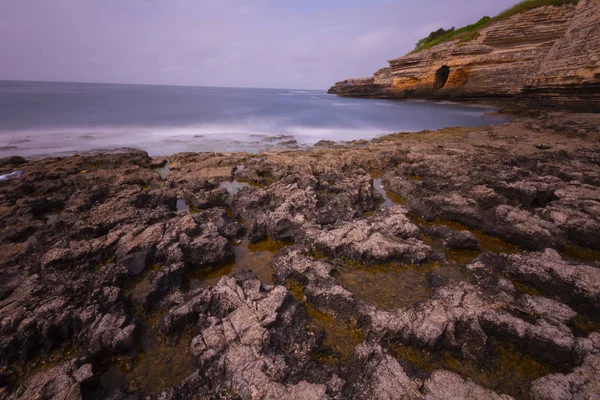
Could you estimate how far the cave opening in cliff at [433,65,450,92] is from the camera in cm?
5325

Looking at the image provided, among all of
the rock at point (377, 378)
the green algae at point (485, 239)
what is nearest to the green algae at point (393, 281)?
the rock at point (377, 378)

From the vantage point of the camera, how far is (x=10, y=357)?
4.70m

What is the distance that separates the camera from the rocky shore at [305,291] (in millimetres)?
4305

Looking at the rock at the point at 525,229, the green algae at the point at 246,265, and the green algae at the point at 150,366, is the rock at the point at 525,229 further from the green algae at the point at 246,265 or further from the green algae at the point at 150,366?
the green algae at the point at 150,366

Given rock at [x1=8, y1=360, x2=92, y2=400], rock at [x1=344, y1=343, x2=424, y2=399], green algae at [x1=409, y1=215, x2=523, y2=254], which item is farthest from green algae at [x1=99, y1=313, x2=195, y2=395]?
green algae at [x1=409, y1=215, x2=523, y2=254]

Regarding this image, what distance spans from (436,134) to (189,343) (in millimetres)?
25535

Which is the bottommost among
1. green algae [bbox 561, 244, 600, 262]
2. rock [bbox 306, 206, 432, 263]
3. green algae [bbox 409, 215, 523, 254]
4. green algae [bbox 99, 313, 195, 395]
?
green algae [bbox 561, 244, 600, 262]

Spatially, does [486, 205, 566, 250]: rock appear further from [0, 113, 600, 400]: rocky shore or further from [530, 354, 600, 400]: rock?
Result: [530, 354, 600, 400]: rock

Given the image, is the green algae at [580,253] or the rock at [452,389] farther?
the green algae at [580,253]

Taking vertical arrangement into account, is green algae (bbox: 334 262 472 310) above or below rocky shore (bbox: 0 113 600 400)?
below

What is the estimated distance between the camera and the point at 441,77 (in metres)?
54.9

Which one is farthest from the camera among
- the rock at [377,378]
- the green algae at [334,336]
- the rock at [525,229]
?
the rock at [525,229]

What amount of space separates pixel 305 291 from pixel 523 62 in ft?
168

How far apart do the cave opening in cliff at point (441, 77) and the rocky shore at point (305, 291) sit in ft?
167
